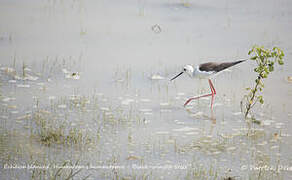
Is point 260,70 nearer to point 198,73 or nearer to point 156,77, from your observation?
point 198,73

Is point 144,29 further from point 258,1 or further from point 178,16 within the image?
point 258,1

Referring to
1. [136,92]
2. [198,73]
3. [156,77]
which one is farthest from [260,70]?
[156,77]

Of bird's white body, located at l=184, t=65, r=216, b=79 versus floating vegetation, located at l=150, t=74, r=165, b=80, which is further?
floating vegetation, located at l=150, t=74, r=165, b=80

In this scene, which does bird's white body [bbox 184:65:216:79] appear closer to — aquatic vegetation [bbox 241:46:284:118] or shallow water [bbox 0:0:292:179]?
shallow water [bbox 0:0:292:179]

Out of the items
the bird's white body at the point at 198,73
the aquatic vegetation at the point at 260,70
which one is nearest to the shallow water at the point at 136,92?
the aquatic vegetation at the point at 260,70

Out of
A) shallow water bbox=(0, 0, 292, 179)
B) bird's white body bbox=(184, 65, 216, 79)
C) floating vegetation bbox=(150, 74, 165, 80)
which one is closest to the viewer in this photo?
shallow water bbox=(0, 0, 292, 179)

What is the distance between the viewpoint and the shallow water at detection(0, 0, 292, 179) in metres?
4.69

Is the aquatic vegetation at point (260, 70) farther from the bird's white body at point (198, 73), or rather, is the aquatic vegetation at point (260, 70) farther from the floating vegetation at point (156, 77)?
the floating vegetation at point (156, 77)

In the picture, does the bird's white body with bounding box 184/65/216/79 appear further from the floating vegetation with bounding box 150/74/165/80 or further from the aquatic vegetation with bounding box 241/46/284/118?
the floating vegetation with bounding box 150/74/165/80

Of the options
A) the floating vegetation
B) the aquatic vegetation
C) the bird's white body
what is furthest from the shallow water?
the bird's white body

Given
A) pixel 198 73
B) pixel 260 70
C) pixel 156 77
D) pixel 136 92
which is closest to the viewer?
pixel 260 70

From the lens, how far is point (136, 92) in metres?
6.64

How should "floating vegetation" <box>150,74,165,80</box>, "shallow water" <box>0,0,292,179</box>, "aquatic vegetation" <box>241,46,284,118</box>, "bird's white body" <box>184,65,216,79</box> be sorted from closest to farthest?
1. "shallow water" <box>0,0,292,179</box>
2. "aquatic vegetation" <box>241,46,284,118</box>
3. "bird's white body" <box>184,65,216,79</box>
4. "floating vegetation" <box>150,74,165,80</box>

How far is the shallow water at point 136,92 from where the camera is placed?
4691 millimetres
